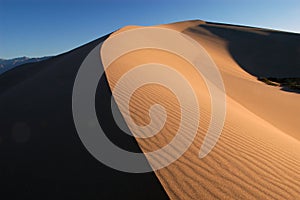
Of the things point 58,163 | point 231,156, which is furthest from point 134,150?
point 231,156

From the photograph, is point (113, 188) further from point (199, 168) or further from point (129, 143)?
point (199, 168)

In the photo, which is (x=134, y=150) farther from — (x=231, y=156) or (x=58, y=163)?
(x=231, y=156)

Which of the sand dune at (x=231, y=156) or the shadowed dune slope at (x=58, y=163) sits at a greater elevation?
the shadowed dune slope at (x=58, y=163)

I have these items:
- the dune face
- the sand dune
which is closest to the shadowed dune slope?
the dune face

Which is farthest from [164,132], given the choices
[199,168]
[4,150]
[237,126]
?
[4,150]

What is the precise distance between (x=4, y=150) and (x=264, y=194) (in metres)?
3.46

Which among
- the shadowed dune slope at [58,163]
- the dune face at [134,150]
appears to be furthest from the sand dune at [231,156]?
the shadowed dune slope at [58,163]

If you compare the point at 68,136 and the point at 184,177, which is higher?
the point at 68,136

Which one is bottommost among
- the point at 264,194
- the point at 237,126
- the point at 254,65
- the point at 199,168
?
the point at 254,65

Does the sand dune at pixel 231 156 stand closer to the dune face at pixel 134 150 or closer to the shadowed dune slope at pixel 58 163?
the dune face at pixel 134 150

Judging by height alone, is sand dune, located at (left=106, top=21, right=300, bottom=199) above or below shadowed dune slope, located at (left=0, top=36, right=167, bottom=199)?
below

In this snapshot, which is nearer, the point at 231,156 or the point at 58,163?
the point at 58,163

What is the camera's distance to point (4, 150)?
3.59 meters

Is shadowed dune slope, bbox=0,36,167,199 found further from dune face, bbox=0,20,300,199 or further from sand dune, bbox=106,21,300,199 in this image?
sand dune, bbox=106,21,300,199
